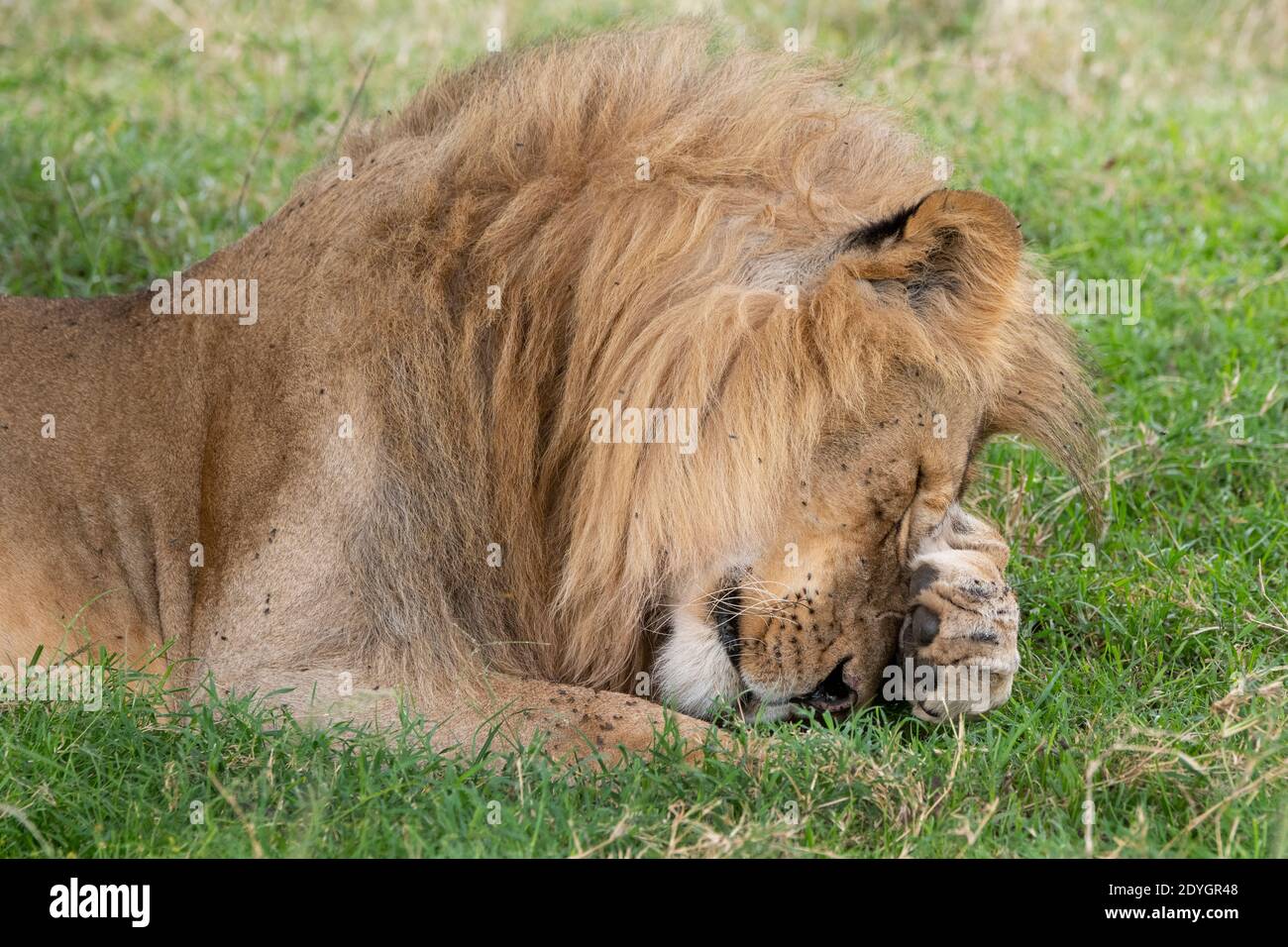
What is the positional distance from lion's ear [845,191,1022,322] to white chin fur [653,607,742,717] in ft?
2.61

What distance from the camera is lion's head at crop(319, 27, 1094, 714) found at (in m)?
3.20

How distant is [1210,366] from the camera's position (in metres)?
5.59

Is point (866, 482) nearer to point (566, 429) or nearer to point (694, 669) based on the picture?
point (694, 669)

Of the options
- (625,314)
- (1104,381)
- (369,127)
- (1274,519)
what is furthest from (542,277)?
(1104,381)

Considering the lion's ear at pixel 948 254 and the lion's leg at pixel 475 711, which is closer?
the lion's ear at pixel 948 254

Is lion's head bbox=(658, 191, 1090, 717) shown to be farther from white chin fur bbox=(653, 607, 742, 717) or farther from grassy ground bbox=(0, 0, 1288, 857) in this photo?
grassy ground bbox=(0, 0, 1288, 857)

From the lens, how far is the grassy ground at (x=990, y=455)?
2980 millimetres

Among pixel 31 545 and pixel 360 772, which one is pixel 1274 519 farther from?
pixel 31 545

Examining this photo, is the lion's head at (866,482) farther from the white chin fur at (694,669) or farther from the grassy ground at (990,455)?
the grassy ground at (990,455)

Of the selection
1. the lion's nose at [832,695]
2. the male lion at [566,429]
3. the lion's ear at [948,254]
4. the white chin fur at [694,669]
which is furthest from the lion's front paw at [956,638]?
the lion's ear at [948,254]

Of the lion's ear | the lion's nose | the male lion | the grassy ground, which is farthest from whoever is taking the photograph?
the lion's nose

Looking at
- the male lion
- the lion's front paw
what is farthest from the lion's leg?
the lion's front paw

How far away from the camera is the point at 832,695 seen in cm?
338

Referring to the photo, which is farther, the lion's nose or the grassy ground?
the lion's nose
